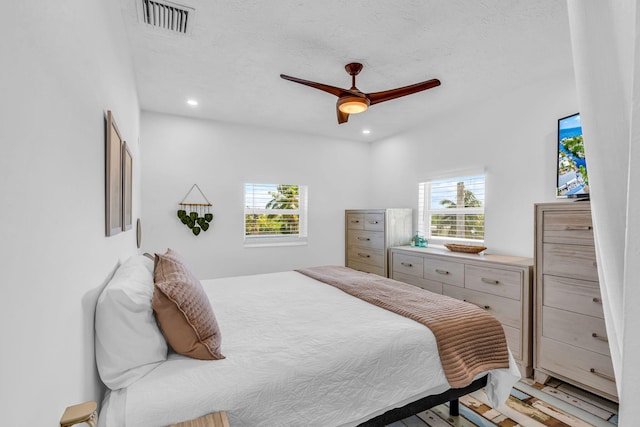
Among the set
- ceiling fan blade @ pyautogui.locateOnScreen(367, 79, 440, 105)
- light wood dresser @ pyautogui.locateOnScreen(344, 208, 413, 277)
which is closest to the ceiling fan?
ceiling fan blade @ pyautogui.locateOnScreen(367, 79, 440, 105)

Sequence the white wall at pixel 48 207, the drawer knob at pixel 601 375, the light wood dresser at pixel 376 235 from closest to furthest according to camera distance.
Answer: the white wall at pixel 48 207
the drawer knob at pixel 601 375
the light wood dresser at pixel 376 235

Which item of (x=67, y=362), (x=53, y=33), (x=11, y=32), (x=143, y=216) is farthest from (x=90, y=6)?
(x=143, y=216)

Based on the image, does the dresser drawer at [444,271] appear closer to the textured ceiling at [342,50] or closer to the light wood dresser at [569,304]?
the light wood dresser at [569,304]

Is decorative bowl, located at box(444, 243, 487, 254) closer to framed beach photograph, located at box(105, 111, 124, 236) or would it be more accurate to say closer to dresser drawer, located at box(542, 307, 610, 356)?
dresser drawer, located at box(542, 307, 610, 356)

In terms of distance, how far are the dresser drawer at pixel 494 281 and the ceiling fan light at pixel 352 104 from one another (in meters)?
1.90

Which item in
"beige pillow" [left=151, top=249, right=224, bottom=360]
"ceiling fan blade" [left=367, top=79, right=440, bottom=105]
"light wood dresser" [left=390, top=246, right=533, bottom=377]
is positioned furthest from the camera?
"light wood dresser" [left=390, top=246, right=533, bottom=377]

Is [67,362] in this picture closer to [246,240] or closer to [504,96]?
[246,240]

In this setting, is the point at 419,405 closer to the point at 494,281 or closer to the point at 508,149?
the point at 494,281

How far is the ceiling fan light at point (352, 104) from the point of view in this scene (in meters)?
2.39

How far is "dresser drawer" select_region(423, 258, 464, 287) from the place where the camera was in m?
3.22

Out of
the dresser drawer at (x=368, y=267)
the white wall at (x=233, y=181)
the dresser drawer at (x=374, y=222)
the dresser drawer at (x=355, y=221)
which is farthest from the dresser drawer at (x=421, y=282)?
the white wall at (x=233, y=181)

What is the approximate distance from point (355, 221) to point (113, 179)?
147 inches

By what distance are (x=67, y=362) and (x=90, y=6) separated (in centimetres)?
119

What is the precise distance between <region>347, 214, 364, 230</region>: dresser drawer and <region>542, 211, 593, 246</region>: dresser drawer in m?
2.53
